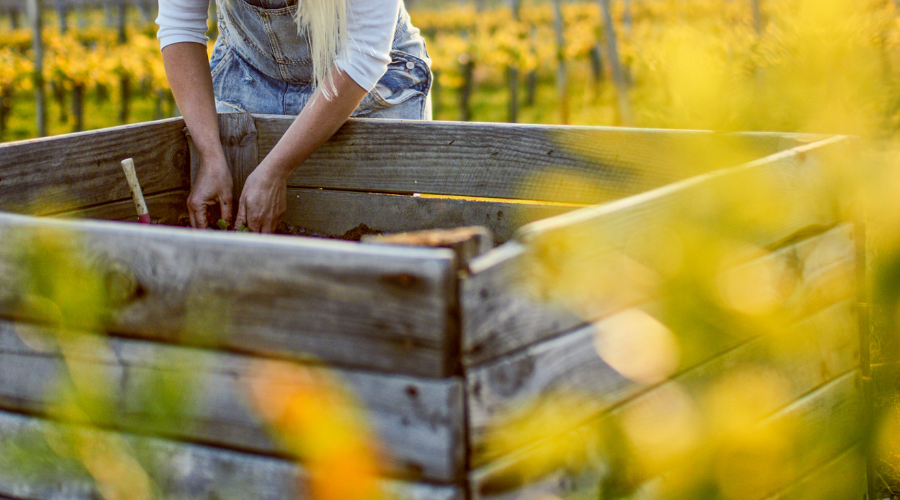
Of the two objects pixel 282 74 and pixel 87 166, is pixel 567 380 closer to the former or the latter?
pixel 87 166

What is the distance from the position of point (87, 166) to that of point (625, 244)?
1.15 m

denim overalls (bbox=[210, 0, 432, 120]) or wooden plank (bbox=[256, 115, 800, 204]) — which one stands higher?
denim overalls (bbox=[210, 0, 432, 120])

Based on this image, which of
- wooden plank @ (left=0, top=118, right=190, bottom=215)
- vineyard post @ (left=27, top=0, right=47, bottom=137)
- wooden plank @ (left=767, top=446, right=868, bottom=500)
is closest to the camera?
wooden plank @ (left=767, top=446, right=868, bottom=500)

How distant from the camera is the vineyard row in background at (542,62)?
5.48ft

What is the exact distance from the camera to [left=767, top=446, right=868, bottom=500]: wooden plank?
4.08 feet

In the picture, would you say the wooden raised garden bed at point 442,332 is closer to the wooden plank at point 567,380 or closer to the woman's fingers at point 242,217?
the wooden plank at point 567,380

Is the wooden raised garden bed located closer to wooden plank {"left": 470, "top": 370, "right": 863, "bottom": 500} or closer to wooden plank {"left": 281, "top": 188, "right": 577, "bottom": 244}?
wooden plank {"left": 470, "top": 370, "right": 863, "bottom": 500}

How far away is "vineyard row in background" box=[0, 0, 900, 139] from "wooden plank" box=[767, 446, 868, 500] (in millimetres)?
640

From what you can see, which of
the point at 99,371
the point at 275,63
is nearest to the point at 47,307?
the point at 99,371

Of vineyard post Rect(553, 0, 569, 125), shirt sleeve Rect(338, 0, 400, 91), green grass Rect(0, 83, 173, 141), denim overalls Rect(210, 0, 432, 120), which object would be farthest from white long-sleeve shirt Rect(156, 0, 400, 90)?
green grass Rect(0, 83, 173, 141)

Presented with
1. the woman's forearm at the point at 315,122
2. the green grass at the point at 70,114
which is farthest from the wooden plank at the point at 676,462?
the green grass at the point at 70,114

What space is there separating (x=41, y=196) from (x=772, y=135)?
136cm

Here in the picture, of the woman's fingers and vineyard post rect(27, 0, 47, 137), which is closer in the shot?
the woman's fingers

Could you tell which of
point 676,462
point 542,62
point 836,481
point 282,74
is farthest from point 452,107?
point 676,462
